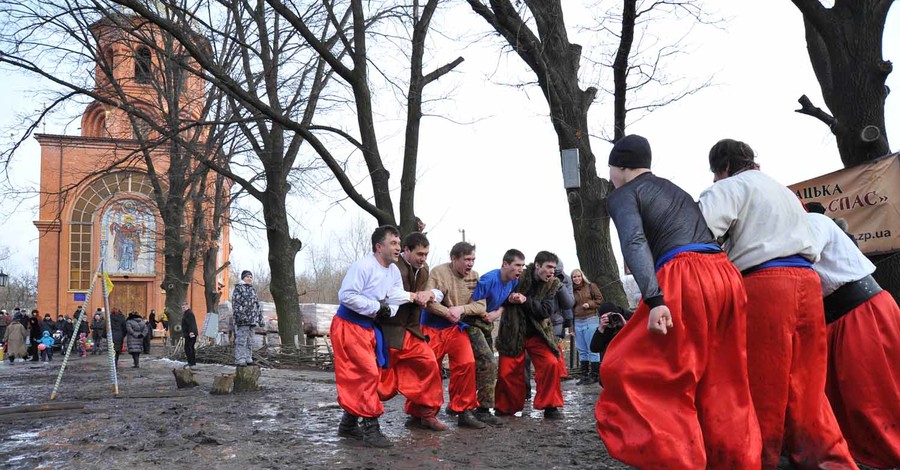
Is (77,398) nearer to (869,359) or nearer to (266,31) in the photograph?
(266,31)

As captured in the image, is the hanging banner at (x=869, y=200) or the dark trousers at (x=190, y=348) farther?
the dark trousers at (x=190, y=348)

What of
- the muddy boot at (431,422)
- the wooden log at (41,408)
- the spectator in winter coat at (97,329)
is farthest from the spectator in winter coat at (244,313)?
the spectator in winter coat at (97,329)

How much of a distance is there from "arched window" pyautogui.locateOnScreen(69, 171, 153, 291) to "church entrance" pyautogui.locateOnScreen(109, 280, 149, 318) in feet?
5.12

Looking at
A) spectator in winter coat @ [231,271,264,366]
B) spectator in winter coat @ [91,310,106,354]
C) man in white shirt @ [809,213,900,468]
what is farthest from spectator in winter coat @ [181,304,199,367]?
man in white shirt @ [809,213,900,468]

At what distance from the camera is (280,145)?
762 inches

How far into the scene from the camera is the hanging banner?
8477mm

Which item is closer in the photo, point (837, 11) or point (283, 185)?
point (837, 11)

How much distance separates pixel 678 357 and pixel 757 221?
0.99m

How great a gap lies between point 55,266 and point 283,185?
95.3ft

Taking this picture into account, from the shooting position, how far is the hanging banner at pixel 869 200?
334 inches

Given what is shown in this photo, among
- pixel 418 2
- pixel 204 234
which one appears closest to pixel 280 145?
pixel 418 2

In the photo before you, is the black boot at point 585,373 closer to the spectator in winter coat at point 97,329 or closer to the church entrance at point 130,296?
the spectator in winter coat at point 97,329

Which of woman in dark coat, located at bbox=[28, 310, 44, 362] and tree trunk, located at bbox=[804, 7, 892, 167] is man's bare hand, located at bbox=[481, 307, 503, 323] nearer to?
tree trunk, located at bbox=[804, 7, 892, 167]

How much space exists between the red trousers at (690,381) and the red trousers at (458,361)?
3.82 meters
